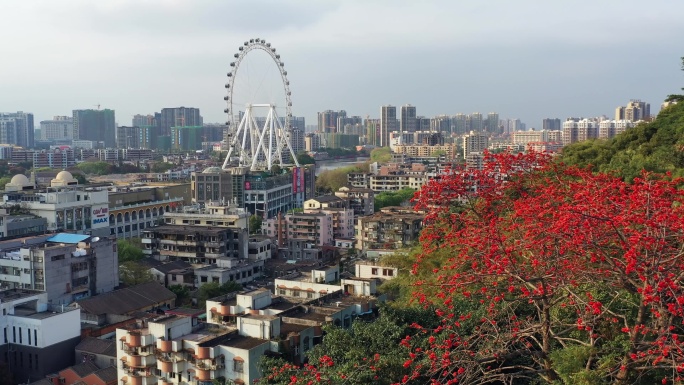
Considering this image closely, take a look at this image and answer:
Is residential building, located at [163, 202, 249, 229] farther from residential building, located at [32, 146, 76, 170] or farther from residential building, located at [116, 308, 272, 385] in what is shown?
residential building, located at [32, 146, 76, 170]

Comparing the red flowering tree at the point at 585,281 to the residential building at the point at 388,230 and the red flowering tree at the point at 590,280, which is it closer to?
the red flowering tree at the point at 590,280

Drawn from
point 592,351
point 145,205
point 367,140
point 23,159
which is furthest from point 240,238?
point 367,140

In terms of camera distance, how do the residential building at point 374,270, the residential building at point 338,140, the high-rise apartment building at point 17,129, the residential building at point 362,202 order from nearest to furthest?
1. the residential building at point 374,270
2. the residential building at point 362,202
3. the high-rise apartment building at point 17,129
4. the residential building at point 338,140

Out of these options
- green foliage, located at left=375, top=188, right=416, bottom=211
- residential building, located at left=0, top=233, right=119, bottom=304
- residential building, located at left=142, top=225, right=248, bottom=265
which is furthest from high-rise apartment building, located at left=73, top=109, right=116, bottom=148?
residential building, located at left=0, top=233, right=119, bottom=304

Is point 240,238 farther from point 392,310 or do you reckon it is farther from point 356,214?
point 392,310

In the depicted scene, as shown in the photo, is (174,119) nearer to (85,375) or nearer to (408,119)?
(408,119)

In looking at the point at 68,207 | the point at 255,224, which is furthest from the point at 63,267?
the point at 255,224

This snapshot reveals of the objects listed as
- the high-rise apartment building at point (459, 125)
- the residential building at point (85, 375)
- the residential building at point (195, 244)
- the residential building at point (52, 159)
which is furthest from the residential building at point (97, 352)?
the high-rise apartment building at point (459, 125)

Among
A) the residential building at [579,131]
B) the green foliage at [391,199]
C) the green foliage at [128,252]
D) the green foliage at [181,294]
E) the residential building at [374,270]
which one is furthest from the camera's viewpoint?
the residential building at [579,131]
